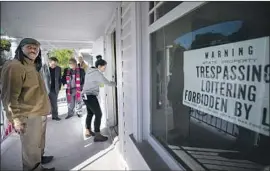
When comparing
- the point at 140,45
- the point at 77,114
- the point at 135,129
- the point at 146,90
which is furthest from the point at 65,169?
the point at 140,45

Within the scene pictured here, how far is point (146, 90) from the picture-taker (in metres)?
1.61

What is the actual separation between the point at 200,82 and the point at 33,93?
654 millimetres

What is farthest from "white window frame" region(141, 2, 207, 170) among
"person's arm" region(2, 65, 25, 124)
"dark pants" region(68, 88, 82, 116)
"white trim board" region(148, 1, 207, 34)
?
"person's arm" region(2, 65, 25, 124)

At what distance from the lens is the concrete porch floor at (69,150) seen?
1093 millimetres

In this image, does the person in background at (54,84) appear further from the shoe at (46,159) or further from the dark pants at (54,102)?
the shoe at (46,159)

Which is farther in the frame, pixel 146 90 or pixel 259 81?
pixel 146 90

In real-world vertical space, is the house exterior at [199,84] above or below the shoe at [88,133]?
above

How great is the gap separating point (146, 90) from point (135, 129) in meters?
0.33

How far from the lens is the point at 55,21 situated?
125 centimetres

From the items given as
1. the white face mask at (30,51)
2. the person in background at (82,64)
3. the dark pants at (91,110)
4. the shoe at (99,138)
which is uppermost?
the white face mask at (30,51)

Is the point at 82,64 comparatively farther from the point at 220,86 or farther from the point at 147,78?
the point at 220,86

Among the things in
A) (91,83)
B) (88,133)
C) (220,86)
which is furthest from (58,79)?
(220,86)

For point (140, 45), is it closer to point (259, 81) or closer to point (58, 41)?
point (58, 41)

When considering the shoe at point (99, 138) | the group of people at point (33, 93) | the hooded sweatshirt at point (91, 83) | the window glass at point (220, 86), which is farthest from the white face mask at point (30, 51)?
the shoe at point (99, 138)
